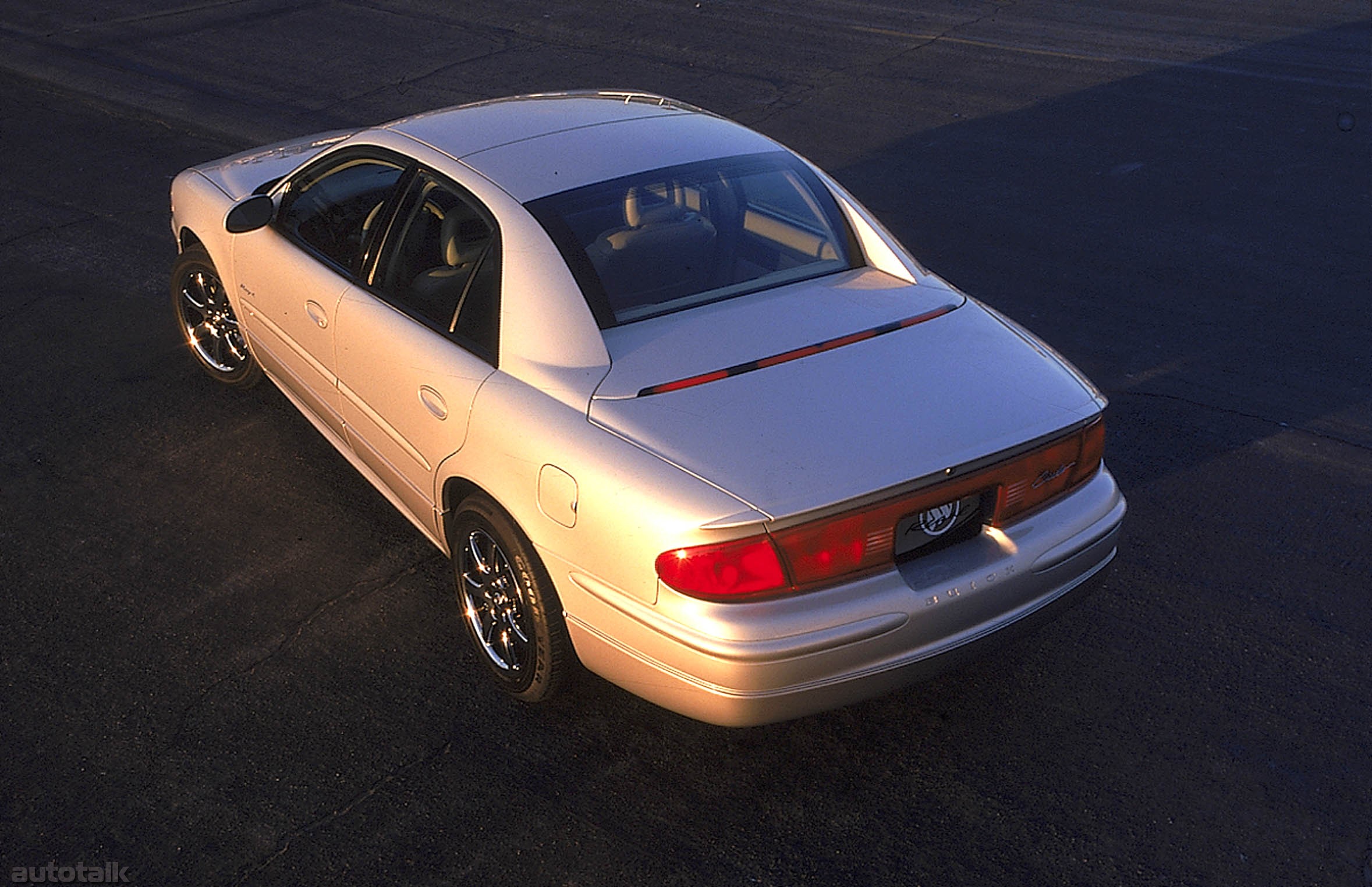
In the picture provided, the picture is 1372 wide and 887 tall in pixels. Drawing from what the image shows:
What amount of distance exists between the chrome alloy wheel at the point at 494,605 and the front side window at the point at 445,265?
67 centimetres

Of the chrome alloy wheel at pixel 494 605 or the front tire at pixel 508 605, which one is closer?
the front tire at pixel 508 605

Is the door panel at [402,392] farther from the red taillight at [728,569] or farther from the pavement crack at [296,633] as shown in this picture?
the red taillight at [728,569]

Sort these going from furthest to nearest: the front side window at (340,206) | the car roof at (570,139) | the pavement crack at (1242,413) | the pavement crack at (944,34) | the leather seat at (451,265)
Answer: the pavement crack at (944,34), the pavement crack at (1242,413), the front side window at (340,206), the car roof at (570,139), the leather seat at (451,265)

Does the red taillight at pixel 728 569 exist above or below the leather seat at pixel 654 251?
below

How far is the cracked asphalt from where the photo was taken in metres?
3.61

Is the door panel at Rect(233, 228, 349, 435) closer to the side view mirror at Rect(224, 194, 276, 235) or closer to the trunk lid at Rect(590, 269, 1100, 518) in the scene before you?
the side view mirror at Rect(224, 194, 276, 235)

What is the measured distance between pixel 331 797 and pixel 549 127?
253 centimetres

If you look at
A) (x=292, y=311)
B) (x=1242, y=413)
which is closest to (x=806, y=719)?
(x=292, y=311)

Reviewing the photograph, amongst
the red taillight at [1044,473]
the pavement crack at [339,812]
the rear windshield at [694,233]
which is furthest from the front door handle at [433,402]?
the red taillight at [1044,473]

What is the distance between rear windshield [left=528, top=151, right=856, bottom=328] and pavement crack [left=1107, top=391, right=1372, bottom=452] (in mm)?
2272

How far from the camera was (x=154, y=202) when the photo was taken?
8992mm

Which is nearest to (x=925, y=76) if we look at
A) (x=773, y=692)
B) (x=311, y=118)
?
(x=311, y=118)

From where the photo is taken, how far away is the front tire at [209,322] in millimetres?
6051

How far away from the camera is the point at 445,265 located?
4406 mm
